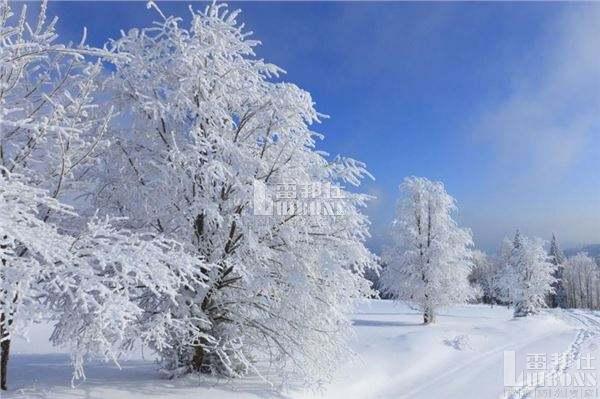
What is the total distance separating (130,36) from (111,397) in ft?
22.8

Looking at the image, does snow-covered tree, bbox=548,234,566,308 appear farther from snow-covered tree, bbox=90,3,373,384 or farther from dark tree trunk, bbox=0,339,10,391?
dark tree trunk, bbox=0,339,10,391

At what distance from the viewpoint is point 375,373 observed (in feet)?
39.7

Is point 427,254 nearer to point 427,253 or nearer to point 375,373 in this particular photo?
point 427,253

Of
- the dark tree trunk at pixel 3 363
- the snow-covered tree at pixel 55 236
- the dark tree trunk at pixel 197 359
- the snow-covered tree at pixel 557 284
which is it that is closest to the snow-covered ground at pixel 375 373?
the dark tree trunk at pixel 3 363

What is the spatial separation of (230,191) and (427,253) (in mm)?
21304

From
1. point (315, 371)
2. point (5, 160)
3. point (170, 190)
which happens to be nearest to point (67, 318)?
point (5, 160)

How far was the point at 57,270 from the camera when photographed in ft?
16.9

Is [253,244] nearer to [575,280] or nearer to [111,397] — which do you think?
[111,397]

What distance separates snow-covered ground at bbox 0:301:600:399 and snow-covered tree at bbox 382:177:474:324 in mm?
6409

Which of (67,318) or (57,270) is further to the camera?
(67,318)

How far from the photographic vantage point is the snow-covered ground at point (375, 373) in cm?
845

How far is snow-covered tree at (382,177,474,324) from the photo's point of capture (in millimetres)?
27348

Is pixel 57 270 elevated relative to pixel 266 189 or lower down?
lower down

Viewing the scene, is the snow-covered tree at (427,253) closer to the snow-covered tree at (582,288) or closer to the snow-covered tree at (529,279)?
the snow-covered tree at (529,279)
